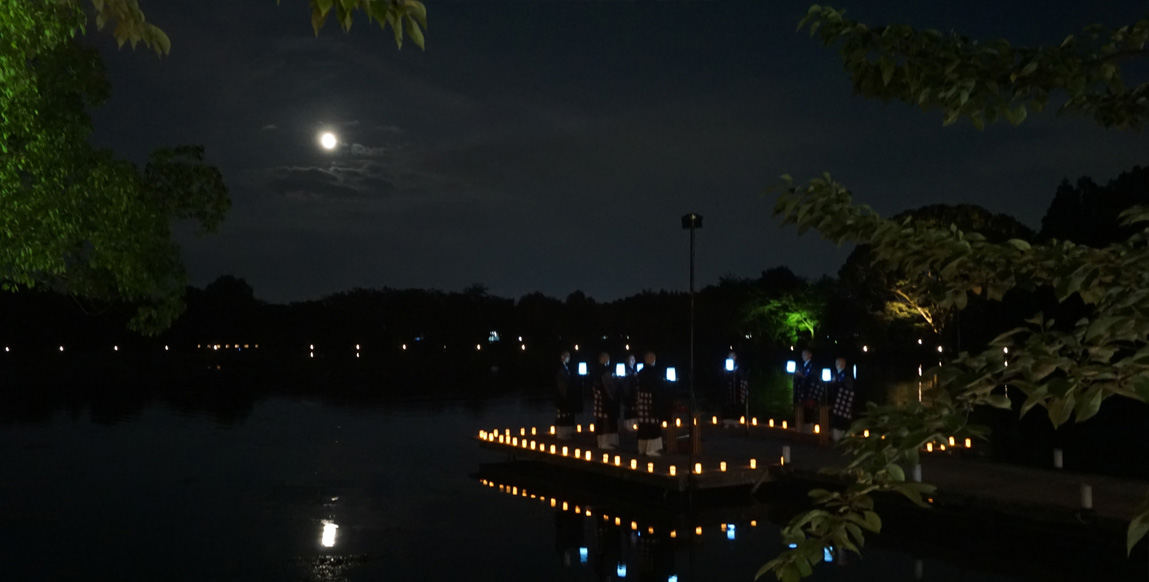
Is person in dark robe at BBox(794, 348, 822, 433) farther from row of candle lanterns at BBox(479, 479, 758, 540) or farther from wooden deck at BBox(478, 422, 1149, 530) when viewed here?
row of candle lanterns at BBox(479, 479, 758, 540)

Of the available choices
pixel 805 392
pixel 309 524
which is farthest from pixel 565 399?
pixel 309 524

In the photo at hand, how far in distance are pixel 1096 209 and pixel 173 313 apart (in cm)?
3683

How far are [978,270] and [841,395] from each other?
51.0 feet

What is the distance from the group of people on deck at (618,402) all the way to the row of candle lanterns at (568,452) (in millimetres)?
729

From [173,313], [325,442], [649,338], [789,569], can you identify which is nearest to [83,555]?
[173,313]

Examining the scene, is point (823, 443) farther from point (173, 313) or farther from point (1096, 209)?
point (1096, 209)

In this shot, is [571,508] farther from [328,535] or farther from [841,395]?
[841,395]

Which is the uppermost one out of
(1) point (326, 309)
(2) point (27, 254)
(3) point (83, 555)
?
(1) point (326, 309)

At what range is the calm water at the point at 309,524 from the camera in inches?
516

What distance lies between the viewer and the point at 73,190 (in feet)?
24.4

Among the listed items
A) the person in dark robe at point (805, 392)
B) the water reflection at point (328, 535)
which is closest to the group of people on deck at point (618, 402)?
the person in dark robe at point (805, 392)

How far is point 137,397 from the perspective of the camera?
3972 cm

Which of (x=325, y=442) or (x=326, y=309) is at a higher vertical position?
(x=326, y=309)

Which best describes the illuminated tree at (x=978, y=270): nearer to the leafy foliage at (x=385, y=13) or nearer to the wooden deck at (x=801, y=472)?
the leafy foliage at (x=385, y=13)
